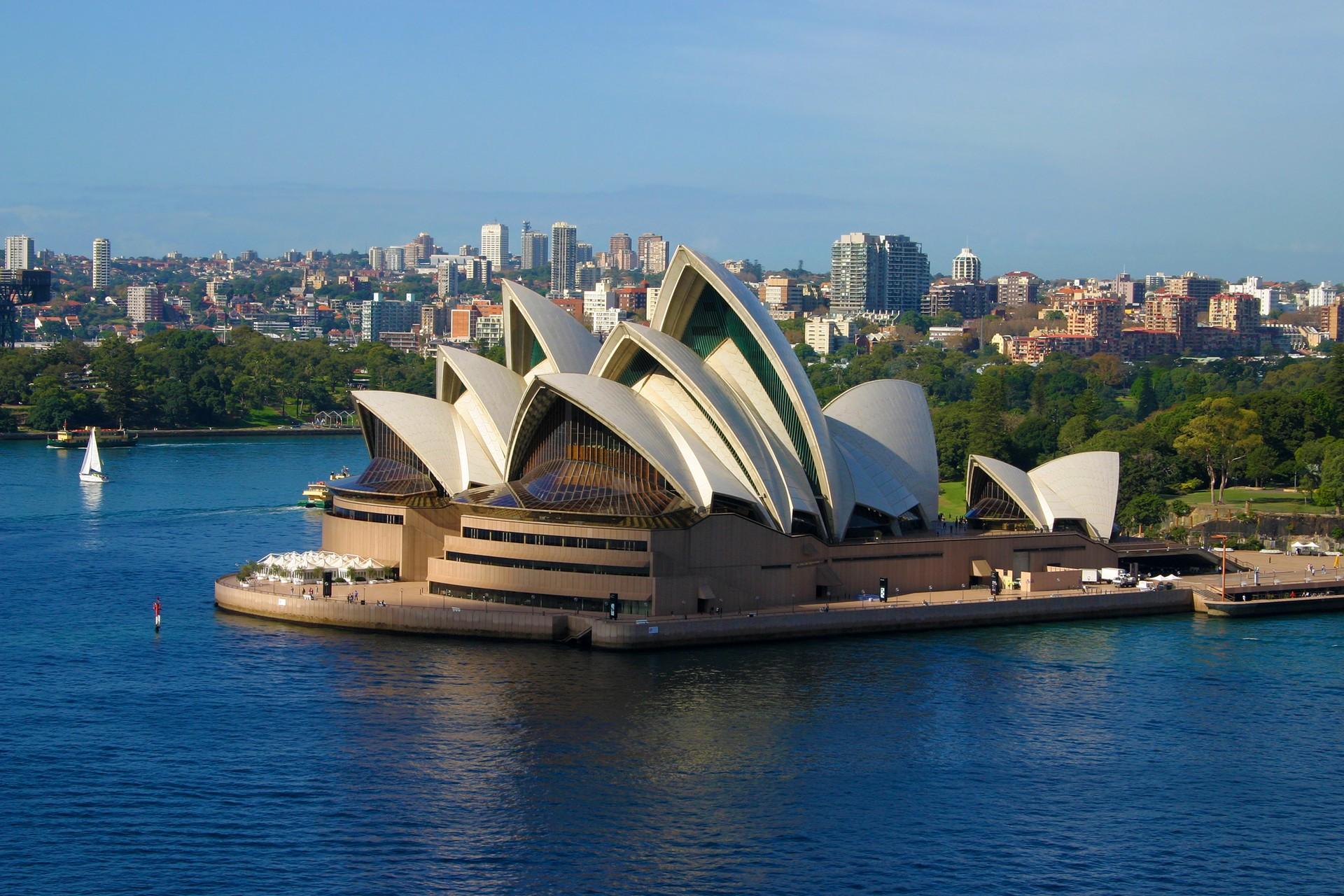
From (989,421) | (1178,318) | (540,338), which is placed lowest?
(989,421)

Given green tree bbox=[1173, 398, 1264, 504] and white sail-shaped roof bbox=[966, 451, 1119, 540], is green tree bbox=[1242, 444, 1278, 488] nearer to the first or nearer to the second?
green tree bbox=[1173, 398, 1264, 504]

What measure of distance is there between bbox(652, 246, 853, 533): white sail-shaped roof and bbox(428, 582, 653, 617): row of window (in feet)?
21.5

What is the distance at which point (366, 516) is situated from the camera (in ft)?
158

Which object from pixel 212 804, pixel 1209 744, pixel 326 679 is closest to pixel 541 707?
pixel 326 679

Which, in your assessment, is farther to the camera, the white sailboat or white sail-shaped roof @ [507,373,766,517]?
the white sailboat

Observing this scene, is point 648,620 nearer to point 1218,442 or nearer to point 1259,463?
point 1218,442

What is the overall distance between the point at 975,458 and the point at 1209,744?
18.3m

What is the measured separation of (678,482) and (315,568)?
10.3 m

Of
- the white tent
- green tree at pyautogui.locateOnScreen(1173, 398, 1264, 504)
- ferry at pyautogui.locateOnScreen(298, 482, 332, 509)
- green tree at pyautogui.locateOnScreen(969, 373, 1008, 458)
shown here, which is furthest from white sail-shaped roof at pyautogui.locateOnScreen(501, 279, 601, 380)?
green tree at pyautogui.locateOnScreen(969, 373, 1008, 458)

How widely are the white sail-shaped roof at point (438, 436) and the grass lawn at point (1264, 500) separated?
31102 millimetres

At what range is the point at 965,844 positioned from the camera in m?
27.3

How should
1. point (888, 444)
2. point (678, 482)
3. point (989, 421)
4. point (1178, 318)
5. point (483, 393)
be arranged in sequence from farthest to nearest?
point (1178, 318) < point (989, 421) < point (888, 444) < point (483, 393) < point (678, 482)

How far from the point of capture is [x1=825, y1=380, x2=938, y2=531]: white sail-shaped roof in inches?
1896

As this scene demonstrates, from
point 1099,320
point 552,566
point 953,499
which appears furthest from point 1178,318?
point 552,566
